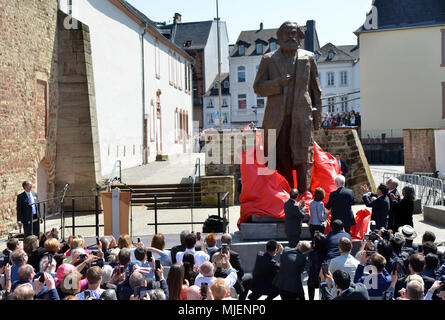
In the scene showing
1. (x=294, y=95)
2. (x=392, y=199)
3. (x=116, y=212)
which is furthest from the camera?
(x=116, y=212)

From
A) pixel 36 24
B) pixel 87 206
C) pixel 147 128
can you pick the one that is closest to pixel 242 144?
pixel 87 206

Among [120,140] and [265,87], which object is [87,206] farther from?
[265,87]

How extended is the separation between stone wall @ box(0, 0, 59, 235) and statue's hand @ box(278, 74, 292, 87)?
8013mm

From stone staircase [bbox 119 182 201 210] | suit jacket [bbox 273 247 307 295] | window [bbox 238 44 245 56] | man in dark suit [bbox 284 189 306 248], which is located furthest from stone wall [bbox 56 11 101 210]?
window [bbox 238 44 245 56]

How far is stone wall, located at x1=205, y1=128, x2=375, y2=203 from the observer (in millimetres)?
19766

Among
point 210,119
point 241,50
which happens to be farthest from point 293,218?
point 241,50

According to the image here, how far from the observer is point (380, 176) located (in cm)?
2719

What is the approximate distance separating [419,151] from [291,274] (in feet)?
77.0

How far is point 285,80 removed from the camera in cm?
1041

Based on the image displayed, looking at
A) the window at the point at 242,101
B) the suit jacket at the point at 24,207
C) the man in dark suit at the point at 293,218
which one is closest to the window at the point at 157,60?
the suit jacket at the point at 24,207

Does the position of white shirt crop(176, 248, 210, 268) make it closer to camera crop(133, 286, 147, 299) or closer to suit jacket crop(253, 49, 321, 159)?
camera crop(133, 286, 147, 299)

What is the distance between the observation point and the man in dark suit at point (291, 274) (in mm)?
6480

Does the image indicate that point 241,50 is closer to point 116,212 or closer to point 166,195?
point 166,195

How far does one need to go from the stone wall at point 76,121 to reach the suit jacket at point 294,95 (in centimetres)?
922
